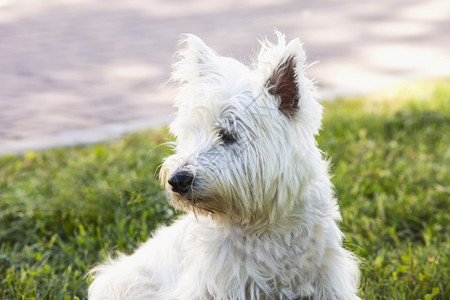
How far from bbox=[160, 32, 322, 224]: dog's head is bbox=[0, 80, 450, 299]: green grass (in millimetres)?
1232

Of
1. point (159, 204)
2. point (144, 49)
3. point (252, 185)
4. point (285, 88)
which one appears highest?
point (285, 88)

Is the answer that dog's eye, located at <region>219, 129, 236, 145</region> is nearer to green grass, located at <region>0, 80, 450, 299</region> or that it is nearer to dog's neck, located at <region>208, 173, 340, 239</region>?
dog's neck, located at <region>208, 173, 340, 239</region>

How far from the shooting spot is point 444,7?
12461mm

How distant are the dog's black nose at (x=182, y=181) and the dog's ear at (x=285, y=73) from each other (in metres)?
0.54

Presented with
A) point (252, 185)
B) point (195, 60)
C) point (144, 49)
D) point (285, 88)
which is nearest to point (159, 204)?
point (195, 60)

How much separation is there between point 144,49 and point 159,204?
Answer: 4.94 metres

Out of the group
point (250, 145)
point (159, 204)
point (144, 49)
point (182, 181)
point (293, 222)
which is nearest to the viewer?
point (182, 181)

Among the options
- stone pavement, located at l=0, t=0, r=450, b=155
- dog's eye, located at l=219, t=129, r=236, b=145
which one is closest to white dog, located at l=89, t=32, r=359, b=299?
dog's eye, located at l=219, t=129, r=236, b=145

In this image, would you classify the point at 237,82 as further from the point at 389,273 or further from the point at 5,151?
the point at 5,151

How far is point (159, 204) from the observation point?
16.6ft

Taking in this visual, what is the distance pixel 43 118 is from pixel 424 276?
4625 mm

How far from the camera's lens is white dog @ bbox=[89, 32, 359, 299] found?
10.3 feet

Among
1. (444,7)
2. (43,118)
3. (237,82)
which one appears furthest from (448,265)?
(444,7)

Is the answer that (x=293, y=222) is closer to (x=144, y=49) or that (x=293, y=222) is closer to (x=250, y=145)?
(x=250, y=145)
